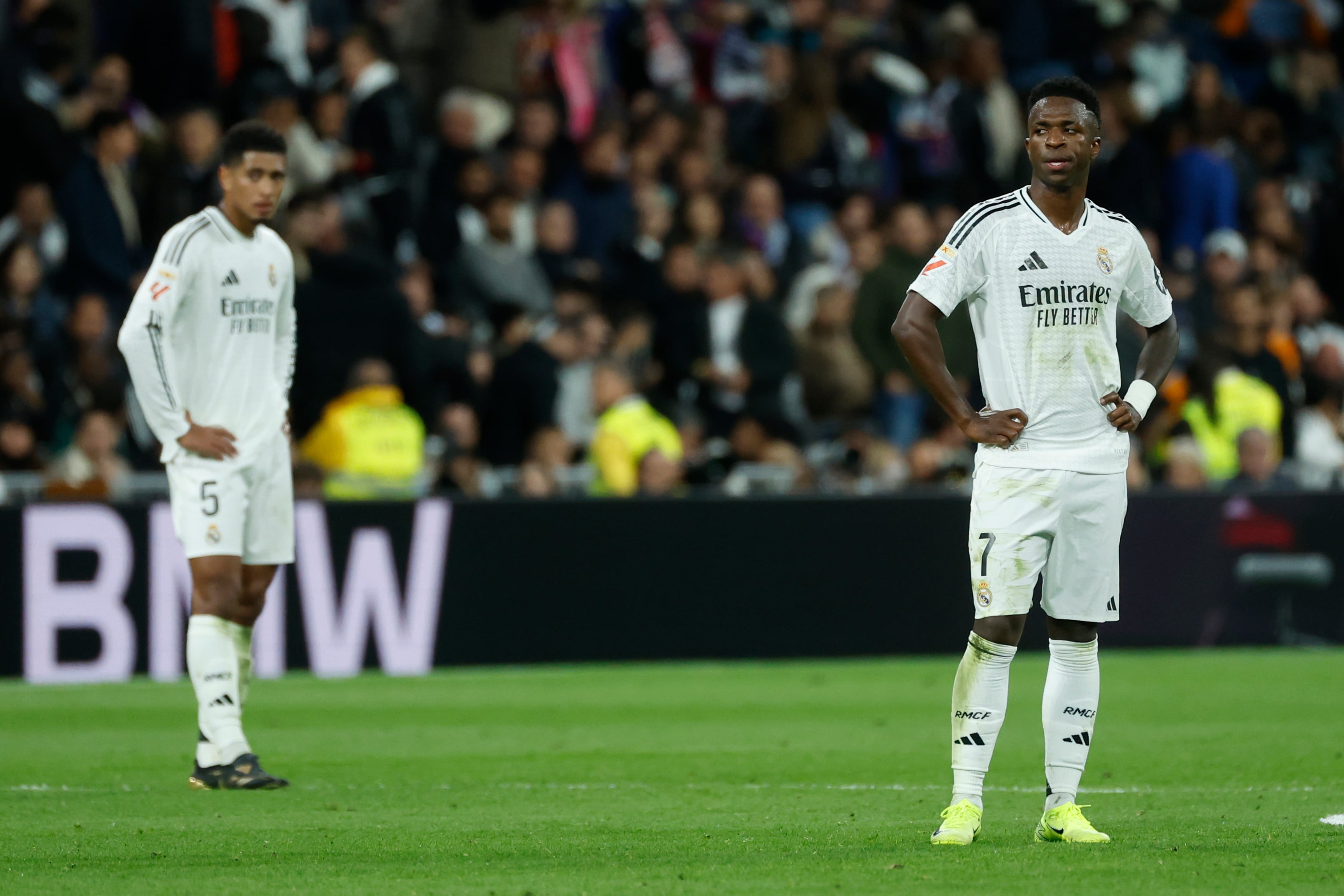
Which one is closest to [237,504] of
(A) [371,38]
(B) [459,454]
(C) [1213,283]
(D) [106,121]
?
(B) [459,454]

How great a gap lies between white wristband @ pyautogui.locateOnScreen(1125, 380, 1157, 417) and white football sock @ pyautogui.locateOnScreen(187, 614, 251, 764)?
3806 millimetres

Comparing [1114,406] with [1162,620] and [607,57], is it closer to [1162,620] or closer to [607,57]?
[1162,620]

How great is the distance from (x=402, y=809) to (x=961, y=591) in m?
7.72

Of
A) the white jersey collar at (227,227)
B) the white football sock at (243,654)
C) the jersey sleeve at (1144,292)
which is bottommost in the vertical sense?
the white football sock at (243,654)

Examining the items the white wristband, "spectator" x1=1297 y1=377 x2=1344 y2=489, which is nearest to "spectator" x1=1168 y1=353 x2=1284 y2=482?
"spectator" x1=1297 y1=377 x2=1344 y2=489

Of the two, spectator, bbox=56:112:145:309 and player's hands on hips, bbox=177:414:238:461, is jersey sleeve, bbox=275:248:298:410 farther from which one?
spectator, bbox=56:112:145:309

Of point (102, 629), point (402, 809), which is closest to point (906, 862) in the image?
point (402, 809)

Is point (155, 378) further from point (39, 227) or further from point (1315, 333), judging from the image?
point (1315, 333)

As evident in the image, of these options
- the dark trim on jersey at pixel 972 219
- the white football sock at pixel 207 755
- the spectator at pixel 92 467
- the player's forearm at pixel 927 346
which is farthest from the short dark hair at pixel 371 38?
the player's forearm at pixel 927 346

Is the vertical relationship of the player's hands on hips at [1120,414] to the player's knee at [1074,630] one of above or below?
above

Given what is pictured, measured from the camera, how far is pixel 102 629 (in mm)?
13133

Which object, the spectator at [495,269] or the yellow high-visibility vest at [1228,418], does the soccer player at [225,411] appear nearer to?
the spectator at [495,269]

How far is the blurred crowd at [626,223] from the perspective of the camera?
14.8 meters

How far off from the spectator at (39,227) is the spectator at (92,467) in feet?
5.87
